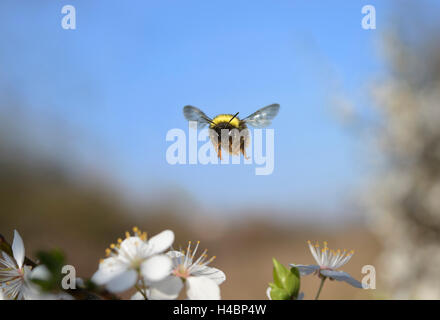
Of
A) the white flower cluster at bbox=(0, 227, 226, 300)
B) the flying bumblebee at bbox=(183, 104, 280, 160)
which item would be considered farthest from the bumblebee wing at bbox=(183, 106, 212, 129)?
the white flower cluster at bbox=(0, 227, 226, 300)

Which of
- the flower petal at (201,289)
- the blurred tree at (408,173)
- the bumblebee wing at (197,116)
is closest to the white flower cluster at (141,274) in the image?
the flower petal at (201,289)

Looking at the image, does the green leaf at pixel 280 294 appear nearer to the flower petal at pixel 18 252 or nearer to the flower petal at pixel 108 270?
the flower petal at pixel 108 270

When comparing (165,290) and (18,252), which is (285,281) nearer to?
(165,290)

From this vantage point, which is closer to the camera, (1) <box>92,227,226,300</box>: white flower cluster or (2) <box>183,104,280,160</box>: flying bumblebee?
(1) <box>92,227,226,300</box>: white flower cluster

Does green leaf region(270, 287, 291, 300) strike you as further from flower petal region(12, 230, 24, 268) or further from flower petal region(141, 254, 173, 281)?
flower petal region(12, 230, 24, 268)

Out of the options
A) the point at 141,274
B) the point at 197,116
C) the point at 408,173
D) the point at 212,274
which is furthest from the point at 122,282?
the point at 408,173

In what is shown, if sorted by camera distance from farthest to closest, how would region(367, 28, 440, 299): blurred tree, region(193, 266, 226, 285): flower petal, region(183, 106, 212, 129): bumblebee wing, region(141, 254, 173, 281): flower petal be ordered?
region(367, 28, 440, 299): blurred tree → region(183, 106, 212, 129): bumblebee wing → region(193, 266, 226, 285): flower petal → region(141, 254, 173, 281): flower petal

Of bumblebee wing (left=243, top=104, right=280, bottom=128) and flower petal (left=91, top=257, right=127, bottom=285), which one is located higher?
bumblebee wing (left=243, top=104, right=280, bottom=128)
